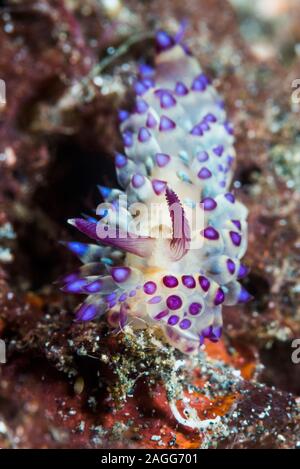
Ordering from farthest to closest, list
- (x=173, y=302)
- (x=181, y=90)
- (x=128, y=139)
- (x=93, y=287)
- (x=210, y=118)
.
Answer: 1. (x=181, y=90)
2. (x=210, y=118)
3. (x=128, y=139)
4. (x=93, y=287)
5. (x=173, y=302)

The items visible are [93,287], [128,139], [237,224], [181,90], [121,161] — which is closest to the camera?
[93,287]

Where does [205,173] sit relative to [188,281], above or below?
above

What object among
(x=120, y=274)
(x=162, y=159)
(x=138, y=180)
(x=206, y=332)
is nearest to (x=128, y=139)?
(x=162, y=159)

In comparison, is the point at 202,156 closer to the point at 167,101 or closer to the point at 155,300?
the point at 167,101

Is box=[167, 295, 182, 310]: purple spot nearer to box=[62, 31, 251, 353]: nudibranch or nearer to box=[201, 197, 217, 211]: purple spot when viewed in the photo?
box=[62, 31, 251, 353]: nudibranch

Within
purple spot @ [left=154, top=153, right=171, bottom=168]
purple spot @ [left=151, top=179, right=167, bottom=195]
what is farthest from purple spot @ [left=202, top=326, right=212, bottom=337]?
purple spot @ [left=154, top=153, right=171, bottom=168]
